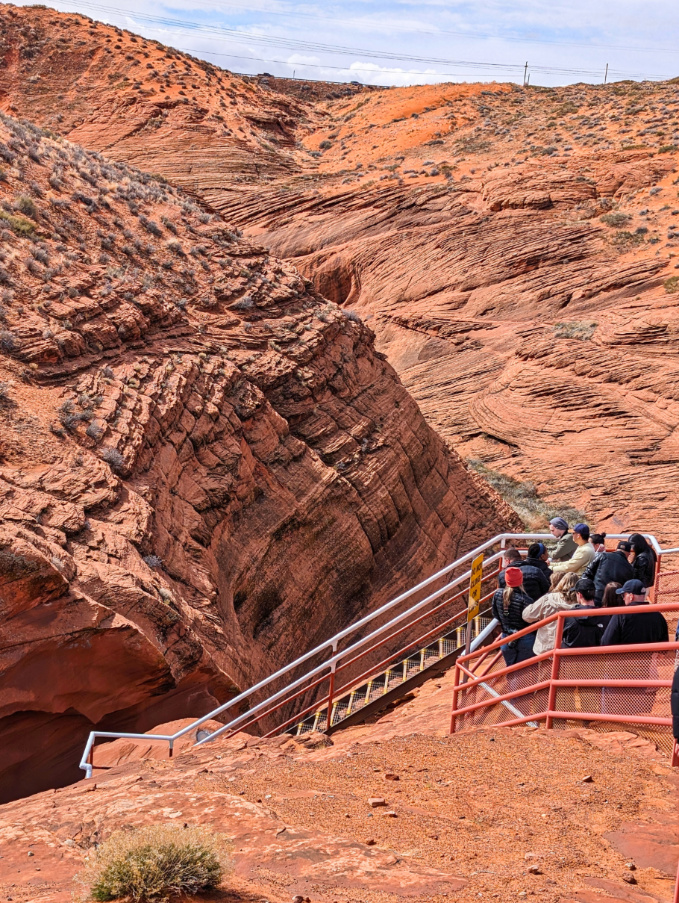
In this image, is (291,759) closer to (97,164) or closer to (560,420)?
(97,164)

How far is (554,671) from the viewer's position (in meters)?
6.95

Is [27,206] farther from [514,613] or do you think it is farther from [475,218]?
[475,218]

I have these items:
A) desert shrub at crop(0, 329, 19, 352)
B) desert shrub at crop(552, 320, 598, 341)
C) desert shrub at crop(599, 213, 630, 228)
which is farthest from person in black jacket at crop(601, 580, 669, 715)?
desert shrub at crop(599, 213, 630, 228)

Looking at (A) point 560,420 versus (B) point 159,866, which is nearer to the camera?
(B) point 159,866

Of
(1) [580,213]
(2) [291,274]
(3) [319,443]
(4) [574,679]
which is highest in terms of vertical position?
(1) [580,213]

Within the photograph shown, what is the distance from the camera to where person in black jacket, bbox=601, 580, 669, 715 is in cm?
624

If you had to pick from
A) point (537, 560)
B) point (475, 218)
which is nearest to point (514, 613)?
point (537, 560)

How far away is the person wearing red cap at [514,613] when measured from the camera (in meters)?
7.89

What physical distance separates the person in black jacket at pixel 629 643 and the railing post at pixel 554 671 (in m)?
0.39

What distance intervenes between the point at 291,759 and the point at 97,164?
1442 centimetres

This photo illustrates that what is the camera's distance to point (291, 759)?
24.6 feet

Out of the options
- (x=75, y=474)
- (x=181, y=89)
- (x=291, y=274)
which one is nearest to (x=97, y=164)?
(x=291, y=274)

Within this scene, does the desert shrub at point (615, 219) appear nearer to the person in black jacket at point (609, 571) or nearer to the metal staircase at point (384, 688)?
the metal staircase at point (384, 688)

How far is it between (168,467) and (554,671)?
6.53 metres
